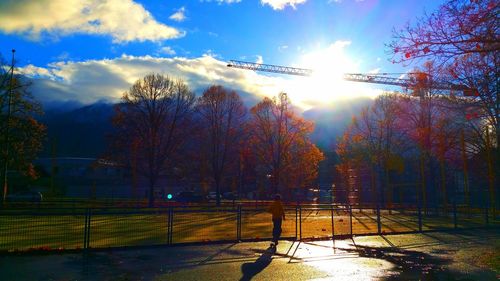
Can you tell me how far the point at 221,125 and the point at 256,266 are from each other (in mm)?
50883

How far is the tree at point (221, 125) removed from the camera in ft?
199

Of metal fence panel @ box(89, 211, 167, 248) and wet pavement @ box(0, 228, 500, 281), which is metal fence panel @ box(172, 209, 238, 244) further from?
wet pavement @ box(0, 228, 500, 281)

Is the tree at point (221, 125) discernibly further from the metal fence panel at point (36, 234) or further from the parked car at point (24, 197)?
the metal fence panel at point (36, 234)

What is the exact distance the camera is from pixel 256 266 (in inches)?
443

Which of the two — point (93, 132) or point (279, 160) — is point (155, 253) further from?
point (93, 132)

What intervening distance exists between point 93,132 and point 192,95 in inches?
5091

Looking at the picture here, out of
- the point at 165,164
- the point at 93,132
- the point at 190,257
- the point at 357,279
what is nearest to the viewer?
the point at 357,279

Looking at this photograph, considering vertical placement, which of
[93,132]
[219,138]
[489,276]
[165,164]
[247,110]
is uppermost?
[93,132]

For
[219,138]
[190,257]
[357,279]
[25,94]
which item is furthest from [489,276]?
[219,138]

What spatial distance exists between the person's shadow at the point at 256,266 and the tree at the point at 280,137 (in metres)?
45.1

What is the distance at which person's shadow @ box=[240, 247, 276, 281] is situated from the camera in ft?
33.1

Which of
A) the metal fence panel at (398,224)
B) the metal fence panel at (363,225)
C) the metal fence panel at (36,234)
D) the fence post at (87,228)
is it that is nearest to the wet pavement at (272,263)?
the fence post at (87,228)

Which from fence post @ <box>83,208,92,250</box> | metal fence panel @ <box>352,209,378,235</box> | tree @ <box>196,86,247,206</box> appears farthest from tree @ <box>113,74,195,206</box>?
fence post @ <box>83,208,92,250</box>

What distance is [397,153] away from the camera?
56156 mm
